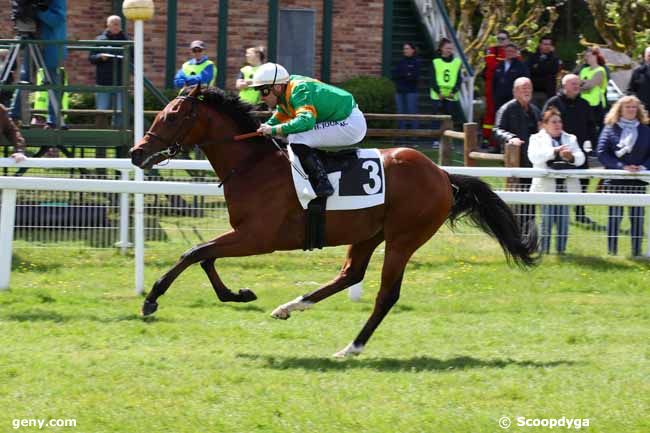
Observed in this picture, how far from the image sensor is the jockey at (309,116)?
297 inches

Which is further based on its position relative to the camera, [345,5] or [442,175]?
[345,5]

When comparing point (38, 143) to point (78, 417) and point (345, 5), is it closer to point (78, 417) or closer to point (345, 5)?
point (78, 417)

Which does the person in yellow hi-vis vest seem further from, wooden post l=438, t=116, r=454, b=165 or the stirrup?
the stirrup

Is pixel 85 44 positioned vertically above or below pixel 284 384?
above

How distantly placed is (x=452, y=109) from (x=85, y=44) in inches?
302

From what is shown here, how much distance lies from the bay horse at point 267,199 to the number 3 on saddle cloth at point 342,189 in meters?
0.05

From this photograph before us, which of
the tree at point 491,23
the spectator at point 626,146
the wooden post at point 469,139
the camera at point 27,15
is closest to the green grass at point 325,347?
the spectator at point 626,146

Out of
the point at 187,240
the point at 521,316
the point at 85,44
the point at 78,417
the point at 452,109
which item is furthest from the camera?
the point at 452,109

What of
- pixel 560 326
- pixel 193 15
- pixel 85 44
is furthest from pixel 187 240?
pixel 193 15

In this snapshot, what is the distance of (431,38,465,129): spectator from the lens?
55.9ft

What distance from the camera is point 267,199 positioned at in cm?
771

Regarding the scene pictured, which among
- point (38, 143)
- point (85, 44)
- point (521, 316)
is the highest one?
point (85, 44)

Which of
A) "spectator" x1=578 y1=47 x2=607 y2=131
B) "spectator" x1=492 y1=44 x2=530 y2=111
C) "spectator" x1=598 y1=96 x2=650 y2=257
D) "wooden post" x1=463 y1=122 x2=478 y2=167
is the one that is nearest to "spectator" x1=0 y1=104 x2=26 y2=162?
"wooden post" x1=463 y1=122 x2=478 y2=167

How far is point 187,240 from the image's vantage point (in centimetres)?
1045
